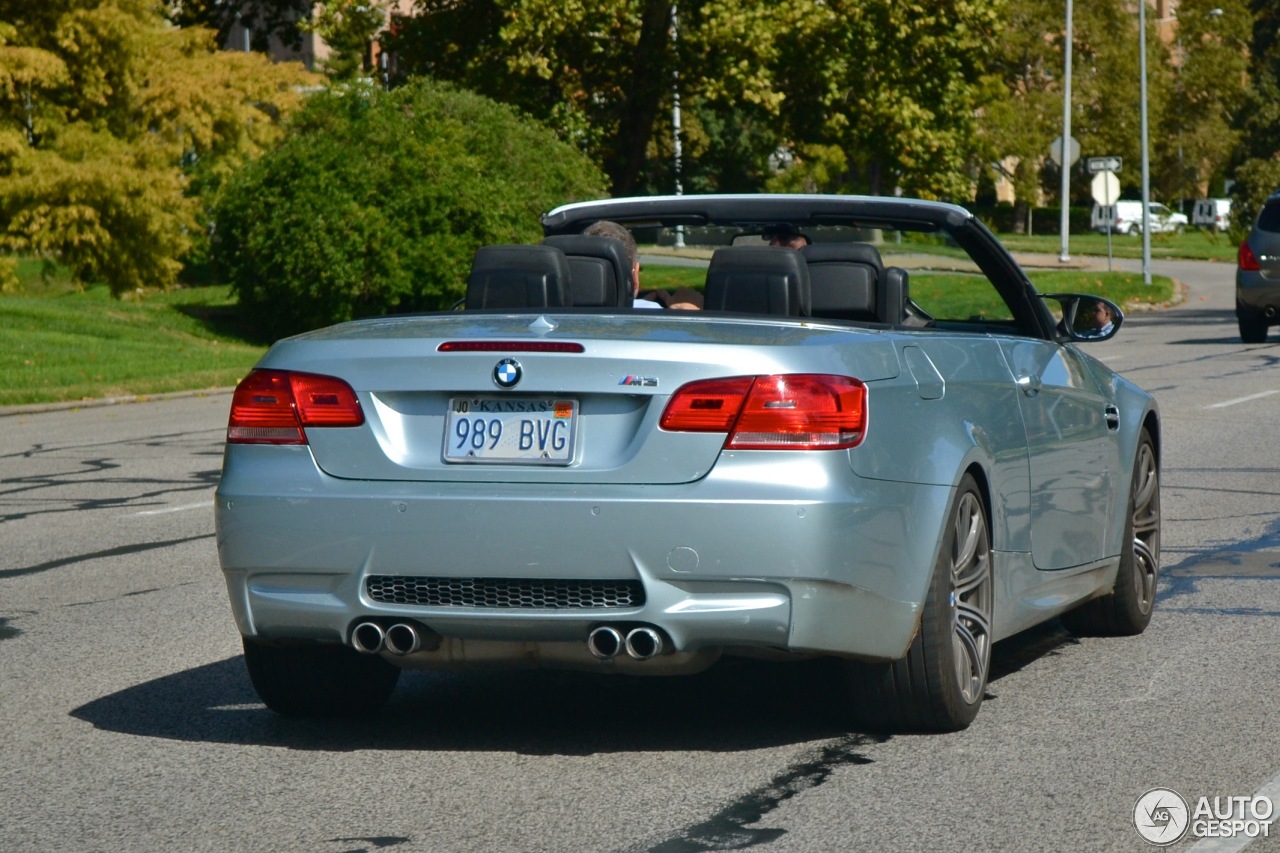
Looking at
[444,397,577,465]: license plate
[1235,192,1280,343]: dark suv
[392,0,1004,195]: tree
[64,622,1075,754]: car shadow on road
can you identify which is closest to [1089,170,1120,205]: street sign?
[392,0,1004,195]: tree

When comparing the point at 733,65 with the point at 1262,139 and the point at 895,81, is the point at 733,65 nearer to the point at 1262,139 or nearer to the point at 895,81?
the point at 895,81

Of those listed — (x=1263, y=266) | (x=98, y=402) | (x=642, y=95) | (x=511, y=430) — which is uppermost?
(x=642, y=95)

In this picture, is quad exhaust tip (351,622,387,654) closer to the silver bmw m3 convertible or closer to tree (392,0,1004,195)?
the silver bmw m3 convertible

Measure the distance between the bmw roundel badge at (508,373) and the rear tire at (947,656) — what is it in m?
1.21

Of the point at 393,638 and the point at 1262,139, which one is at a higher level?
the point at 1262,139

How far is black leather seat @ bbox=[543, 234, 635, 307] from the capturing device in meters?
6.45

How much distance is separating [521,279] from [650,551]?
1.43 m

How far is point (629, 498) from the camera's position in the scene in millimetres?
5043

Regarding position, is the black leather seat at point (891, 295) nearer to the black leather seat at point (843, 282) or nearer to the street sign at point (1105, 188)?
the black leather seat at point (843, 282)

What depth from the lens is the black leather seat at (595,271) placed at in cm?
645

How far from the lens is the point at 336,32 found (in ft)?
112

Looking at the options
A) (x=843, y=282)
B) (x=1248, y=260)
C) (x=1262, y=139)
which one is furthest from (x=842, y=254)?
(x=1262, y=139)

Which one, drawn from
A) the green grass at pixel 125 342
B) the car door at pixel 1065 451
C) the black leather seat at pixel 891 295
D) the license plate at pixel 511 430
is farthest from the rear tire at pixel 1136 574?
the green grass at pixel 125 342

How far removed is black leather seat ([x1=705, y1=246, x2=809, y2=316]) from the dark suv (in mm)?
19276
